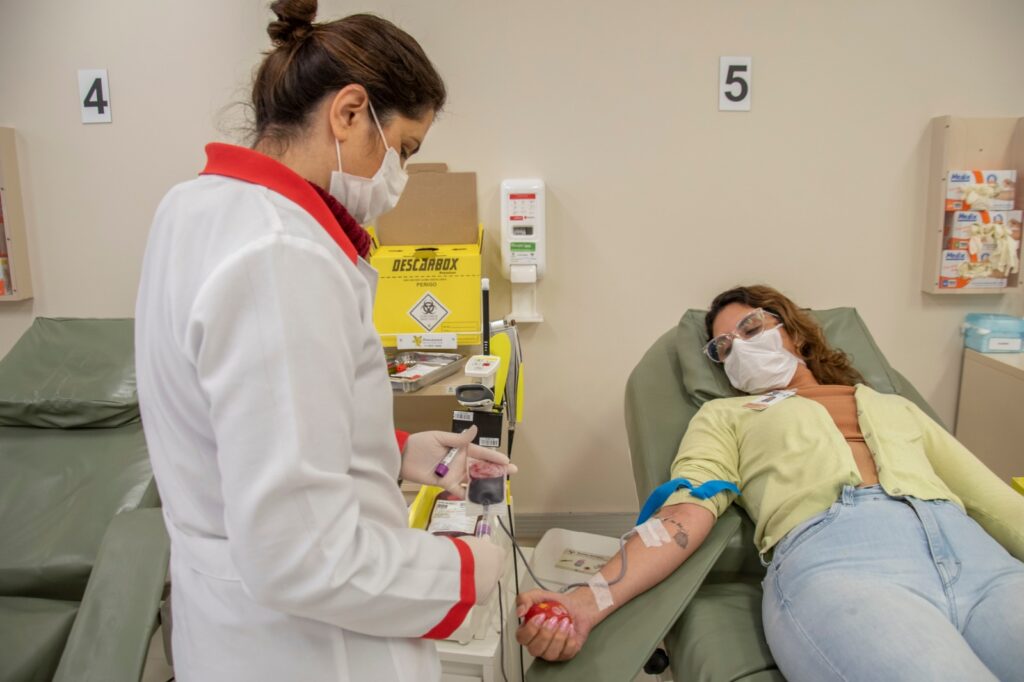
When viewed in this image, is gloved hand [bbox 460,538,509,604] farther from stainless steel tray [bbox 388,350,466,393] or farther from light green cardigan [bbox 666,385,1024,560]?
stainless steel tray [bbox 388,350,466,393]

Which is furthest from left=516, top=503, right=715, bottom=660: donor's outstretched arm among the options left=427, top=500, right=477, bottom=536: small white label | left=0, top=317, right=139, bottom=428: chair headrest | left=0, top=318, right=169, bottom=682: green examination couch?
left=0, top=317, right=139, bottom=428: chair headrest

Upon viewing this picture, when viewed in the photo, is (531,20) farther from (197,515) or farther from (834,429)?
(197,515)

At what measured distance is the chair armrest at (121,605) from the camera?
47.2 inches

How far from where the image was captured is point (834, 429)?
149cm

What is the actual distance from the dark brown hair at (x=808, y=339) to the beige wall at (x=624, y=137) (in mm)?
440

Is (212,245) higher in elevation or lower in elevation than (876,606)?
higher

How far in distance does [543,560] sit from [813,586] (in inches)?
33.7

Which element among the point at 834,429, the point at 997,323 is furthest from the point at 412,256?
the point at 997,323

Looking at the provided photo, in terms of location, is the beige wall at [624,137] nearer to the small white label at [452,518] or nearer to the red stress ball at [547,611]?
the small white label at [452,518]

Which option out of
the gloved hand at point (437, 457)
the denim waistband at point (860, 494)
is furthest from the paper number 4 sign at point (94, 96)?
the denim waistband at point (860, 494)

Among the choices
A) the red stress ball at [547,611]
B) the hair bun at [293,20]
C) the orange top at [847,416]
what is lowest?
the red stress ball at [547,611]

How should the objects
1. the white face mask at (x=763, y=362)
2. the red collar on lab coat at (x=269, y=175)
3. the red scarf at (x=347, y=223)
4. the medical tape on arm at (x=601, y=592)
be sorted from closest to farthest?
the red collar on lab coat at (x=269, y=175) → the red scarf at (x=347, y=223) → the medical tape on arm at (x=601, y=592) → the white face mask at (x=763, y=362)

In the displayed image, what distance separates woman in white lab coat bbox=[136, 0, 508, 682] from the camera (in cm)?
56

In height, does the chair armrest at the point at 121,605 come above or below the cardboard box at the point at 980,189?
below
